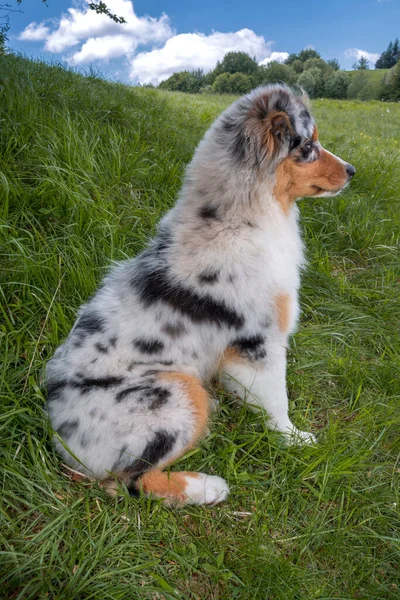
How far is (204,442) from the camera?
9.11 ft

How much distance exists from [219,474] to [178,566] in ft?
1.95

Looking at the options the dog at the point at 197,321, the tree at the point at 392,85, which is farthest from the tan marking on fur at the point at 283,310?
the tree at the point at 392,85

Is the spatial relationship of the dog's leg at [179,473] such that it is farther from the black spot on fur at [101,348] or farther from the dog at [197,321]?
the black spot on fur at [101,348]

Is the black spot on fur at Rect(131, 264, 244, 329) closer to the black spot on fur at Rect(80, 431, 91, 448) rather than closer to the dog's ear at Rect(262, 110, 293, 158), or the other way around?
the black spot on fur at Rect(80, 431, 91, 448)

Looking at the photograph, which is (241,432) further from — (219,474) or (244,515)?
(244,515)

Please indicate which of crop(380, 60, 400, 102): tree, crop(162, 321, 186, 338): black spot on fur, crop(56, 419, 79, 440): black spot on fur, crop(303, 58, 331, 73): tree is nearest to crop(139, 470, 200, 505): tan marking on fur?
crop(56, 419, 79, 440): black spot on fur

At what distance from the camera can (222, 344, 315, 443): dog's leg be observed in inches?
106

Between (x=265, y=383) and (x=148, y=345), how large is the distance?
0.75 metres

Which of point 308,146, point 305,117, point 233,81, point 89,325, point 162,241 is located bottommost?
point 89,325

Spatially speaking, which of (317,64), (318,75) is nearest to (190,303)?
(318,75)

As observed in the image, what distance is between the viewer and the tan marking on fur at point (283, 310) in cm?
269

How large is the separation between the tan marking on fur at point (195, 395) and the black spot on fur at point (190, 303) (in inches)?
13.0

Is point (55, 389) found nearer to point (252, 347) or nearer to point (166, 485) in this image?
point (166, 485)

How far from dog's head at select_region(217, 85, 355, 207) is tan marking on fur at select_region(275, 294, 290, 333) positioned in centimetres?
58
